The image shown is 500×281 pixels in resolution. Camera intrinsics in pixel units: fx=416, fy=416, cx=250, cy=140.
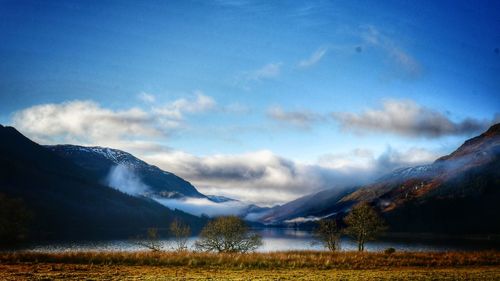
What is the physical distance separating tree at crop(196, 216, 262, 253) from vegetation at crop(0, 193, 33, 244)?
243 feet

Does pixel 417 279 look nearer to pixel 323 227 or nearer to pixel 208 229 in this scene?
pixel 208 229

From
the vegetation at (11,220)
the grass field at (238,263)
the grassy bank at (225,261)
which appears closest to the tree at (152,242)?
the grassy bank at (225,261)

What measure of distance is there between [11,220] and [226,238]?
8108cm

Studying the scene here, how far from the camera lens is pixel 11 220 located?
406 feet

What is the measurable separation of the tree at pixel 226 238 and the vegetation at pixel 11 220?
7419 cm

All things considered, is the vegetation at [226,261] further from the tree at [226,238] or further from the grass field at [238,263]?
the tree at [226,238]

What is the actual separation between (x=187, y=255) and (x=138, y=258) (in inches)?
214

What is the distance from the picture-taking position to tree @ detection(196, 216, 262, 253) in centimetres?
7700

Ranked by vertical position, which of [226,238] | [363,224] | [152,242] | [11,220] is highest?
[11,220]

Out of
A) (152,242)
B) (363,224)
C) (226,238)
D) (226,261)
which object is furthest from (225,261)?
(363,224)

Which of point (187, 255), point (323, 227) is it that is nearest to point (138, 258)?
point (187, 255)

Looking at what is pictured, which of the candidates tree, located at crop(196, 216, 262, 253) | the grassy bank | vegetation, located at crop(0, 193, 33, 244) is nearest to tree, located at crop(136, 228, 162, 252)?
tree, located at crop(196, 216, 262, 253)

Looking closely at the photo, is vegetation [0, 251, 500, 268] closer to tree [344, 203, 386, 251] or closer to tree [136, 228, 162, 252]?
tree [136, 228, 162, 252]

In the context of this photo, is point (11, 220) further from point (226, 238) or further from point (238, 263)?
point (238, 263)
